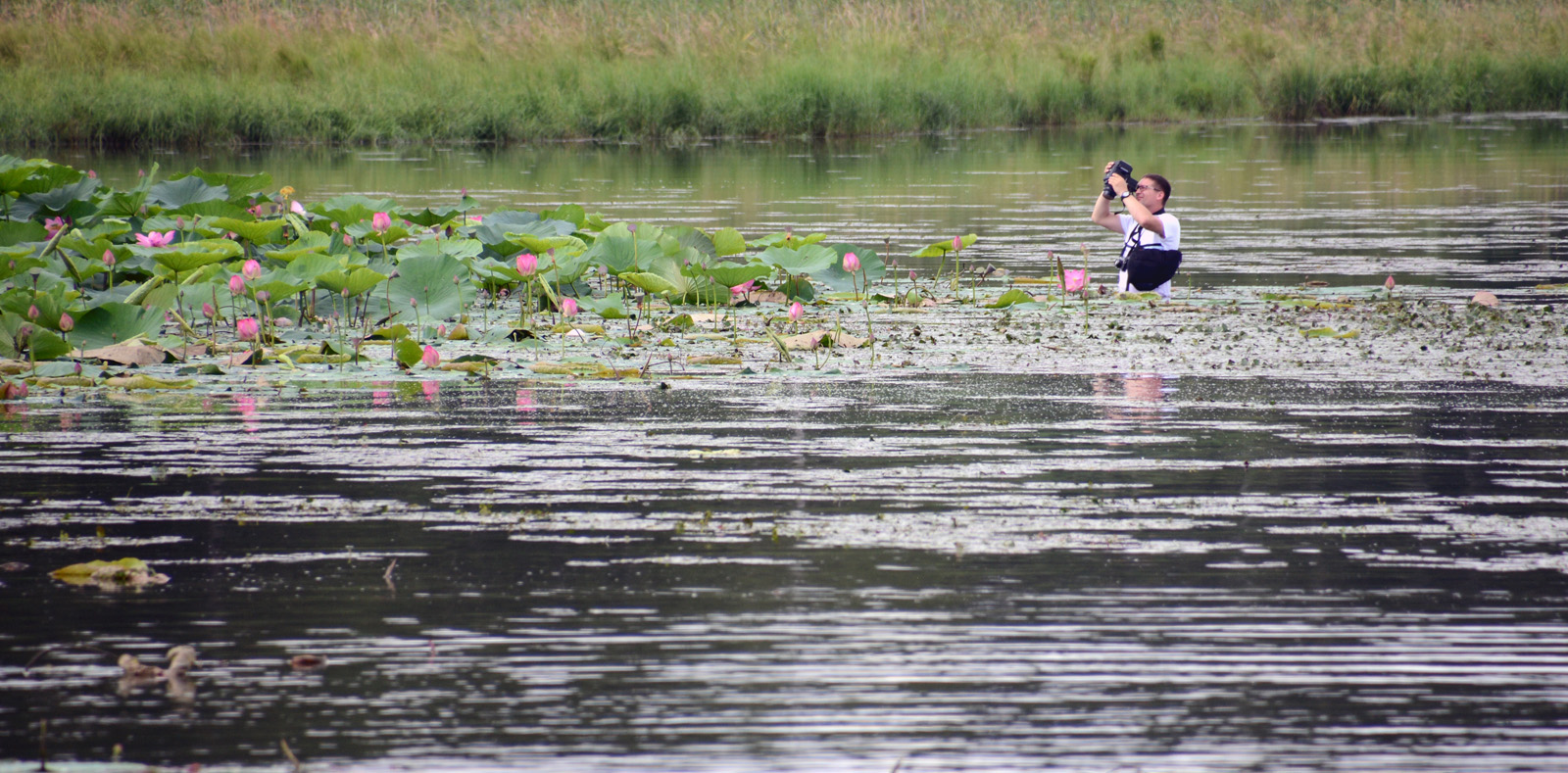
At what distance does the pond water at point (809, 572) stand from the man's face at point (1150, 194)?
7.08 ft

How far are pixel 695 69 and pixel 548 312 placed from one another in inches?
680

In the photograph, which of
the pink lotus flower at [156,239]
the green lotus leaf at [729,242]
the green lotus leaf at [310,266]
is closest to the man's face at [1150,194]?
the green lotus leaf at [729,242]

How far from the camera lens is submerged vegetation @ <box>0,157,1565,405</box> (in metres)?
Answer: 6.14

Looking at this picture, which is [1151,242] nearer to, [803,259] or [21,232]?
[803,259]

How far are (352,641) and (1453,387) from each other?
162 inches

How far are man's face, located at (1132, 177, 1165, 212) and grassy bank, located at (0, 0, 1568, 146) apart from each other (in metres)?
16.0

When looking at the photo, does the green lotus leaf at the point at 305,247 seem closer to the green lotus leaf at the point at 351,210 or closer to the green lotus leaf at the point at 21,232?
the green lotus leaf at the point at 351,210

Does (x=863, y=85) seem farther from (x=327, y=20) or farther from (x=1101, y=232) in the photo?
(x=1101, y=232)

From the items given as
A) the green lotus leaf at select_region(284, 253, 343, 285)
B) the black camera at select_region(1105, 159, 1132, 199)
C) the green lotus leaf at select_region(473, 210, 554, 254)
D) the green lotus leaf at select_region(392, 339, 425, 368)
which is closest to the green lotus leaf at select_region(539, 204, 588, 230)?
the green lotus leaf at select_region(473, 210, 554, 254)

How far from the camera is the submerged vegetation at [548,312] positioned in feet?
20.2

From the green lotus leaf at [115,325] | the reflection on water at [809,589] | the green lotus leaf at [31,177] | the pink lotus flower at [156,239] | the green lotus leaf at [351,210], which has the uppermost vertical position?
the green lotus leaf at [31,177]

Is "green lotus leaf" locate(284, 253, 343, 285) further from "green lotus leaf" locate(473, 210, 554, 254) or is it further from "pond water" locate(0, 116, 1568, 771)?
"green lotus leaf" locate(473, 210, 554, 254)

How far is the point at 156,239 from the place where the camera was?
23.4 ft

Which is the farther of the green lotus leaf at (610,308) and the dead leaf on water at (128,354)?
the green lotus leaf at (610,308)
